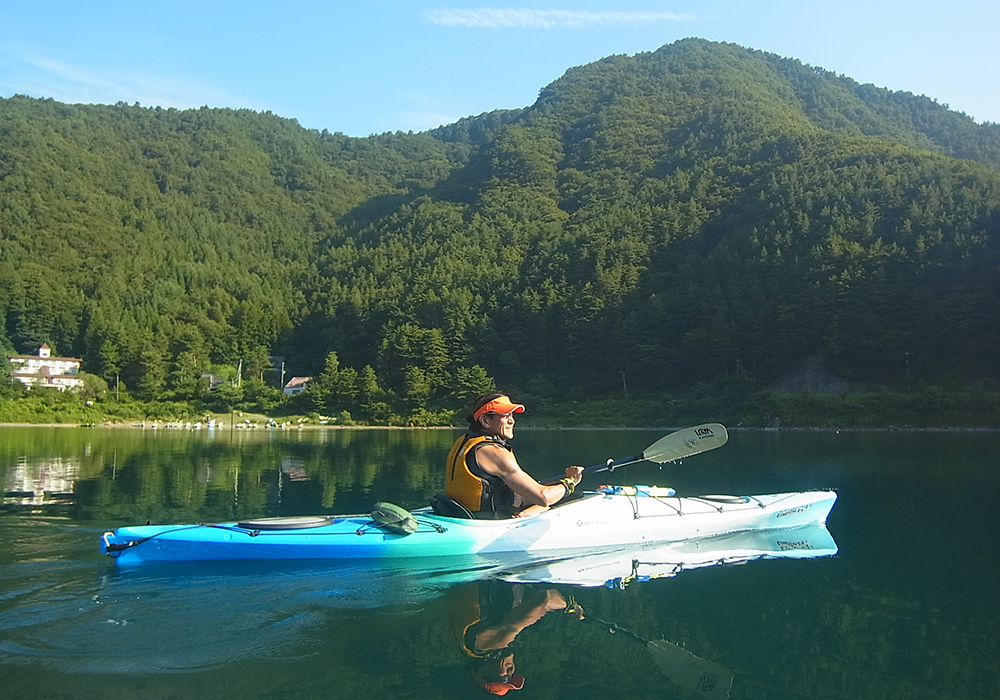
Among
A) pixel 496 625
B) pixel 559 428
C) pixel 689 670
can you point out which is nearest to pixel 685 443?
pixel 496 625

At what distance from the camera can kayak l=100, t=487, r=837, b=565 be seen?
8.77m

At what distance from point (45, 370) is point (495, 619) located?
79.7 meters

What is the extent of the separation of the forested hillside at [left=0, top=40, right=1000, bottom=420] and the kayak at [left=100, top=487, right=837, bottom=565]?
1927 inches

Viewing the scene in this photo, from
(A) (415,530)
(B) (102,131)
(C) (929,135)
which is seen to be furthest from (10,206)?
(C) (929,135)

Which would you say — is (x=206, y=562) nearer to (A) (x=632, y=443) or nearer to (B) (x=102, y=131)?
(A) (x=632, y=443)

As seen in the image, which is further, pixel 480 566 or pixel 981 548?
pixel 981 548

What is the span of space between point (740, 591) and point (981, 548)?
449cm

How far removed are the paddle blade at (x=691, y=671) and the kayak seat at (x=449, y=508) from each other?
3.15 metres

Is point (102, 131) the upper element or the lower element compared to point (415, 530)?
upper

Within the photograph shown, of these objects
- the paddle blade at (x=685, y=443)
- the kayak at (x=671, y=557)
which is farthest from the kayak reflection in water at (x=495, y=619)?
the paddle blade at (x=685, y=443)

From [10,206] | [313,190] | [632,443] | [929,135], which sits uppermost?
[929,135]

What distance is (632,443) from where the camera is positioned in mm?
33812

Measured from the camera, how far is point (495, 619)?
7.38 meters

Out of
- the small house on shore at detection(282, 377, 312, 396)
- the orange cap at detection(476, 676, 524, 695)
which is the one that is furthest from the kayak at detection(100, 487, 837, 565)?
the small house on shore at detection(282, 377, 312, 396)
